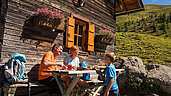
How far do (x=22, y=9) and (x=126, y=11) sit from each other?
7.09 meters

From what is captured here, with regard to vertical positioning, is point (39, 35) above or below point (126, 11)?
below

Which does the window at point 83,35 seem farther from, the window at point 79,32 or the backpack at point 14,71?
the backpack at point 14,71

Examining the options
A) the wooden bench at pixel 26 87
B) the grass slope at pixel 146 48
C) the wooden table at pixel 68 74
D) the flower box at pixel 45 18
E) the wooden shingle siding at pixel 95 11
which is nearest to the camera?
the wooden table at pixel 68 74

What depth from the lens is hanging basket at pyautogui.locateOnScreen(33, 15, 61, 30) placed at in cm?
451

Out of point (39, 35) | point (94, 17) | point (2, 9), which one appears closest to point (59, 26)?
point (39, 35)

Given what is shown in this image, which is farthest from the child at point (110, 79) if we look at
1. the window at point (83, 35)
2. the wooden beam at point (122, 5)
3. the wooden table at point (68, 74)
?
the wooden beam at point (122, 5)

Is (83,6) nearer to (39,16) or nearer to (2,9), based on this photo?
(39,16)

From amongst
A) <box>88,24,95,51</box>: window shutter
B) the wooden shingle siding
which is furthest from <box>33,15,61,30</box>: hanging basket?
<box>88,24,95,51</box>: window shutter

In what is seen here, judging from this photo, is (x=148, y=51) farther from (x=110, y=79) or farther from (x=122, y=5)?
(x=110, y=79)

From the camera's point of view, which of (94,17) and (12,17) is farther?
(94,17)

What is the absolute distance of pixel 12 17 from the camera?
429 cm

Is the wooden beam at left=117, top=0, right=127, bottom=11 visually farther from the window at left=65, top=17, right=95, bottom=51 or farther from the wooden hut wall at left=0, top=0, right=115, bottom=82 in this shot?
the wooden hut wall at left=0, top=0, right=115, bottom=82

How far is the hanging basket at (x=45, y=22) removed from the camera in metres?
4.51

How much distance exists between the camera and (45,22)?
181 inches
